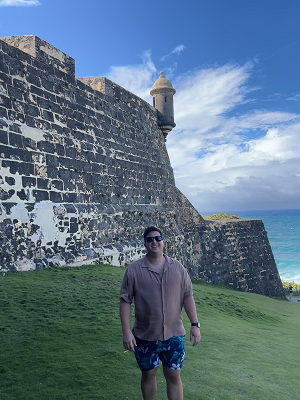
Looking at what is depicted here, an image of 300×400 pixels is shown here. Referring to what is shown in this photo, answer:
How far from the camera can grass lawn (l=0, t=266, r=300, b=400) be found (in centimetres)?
342

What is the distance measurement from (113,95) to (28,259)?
25.0 feet

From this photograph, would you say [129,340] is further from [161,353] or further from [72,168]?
[72,168]

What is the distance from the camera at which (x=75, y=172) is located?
10.2m

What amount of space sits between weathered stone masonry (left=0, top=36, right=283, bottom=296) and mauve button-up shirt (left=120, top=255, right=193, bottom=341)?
211 inches

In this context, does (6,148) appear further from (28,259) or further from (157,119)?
(157,119)

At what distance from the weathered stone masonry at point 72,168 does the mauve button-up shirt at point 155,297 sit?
17.6 feet

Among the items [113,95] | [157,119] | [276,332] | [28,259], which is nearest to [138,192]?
[113,95]

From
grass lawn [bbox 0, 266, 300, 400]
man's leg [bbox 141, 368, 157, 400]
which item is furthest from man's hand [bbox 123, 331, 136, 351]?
grass lawn [bbox 0, 266, 300, 400]

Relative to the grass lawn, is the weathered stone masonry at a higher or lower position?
higher

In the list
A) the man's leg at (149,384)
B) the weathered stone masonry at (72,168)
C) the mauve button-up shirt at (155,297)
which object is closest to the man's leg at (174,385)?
the man's leg at (149,384)

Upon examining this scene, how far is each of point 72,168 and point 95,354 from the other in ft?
22.4

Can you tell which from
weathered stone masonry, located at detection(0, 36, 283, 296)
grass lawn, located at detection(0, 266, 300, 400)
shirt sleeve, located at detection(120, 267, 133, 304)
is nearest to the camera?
shirt sleeve, located at detection(120, 267, 133, 304)

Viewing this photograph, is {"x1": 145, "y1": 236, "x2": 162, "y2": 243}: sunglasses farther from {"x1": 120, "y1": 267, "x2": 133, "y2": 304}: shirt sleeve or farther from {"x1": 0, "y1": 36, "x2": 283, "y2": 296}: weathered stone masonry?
{"x1": 0, "y1": 36, "x2": 283, "y2": 296}: weathered stone masonry

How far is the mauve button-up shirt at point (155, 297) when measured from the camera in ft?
9.44
